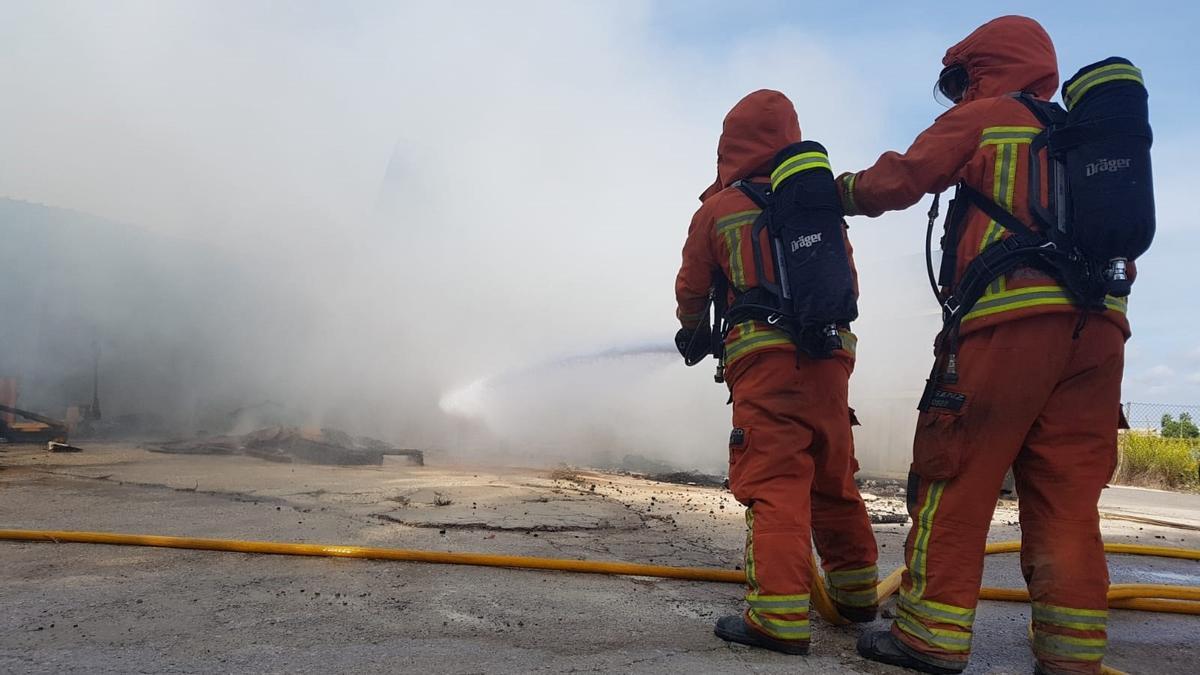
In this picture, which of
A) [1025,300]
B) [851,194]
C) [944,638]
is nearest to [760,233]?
[851,194]

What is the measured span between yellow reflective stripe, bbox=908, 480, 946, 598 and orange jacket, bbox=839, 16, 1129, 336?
458mm

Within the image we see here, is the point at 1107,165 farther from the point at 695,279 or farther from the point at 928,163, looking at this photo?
the point at 695,279

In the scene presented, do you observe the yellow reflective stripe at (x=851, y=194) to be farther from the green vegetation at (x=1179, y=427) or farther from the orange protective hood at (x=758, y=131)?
the green vegetation at (x=1179, y=427)

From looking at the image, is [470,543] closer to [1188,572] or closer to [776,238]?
[776,238]

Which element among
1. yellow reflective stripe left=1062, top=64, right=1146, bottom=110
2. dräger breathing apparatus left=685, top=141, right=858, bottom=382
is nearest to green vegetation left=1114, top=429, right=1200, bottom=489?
yellow reflective stripe left=1062, top=64, right=1146, bottom=110

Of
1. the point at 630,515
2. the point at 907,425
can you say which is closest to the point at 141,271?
the point at 630,515

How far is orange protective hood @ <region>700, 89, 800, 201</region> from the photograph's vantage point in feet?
8.48

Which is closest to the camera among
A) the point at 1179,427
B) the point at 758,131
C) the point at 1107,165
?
the point at 1107,165

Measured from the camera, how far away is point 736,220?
2.51 m

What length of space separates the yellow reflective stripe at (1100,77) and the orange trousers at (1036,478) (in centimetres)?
60

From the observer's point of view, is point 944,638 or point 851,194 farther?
point 851,194

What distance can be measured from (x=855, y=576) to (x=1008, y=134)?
141cm

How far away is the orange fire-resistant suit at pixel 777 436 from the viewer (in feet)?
7.15

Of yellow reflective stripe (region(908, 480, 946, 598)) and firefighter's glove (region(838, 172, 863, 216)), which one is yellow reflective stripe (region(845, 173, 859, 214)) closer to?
firefighter's glove (region(838, 172, 863, 216))
